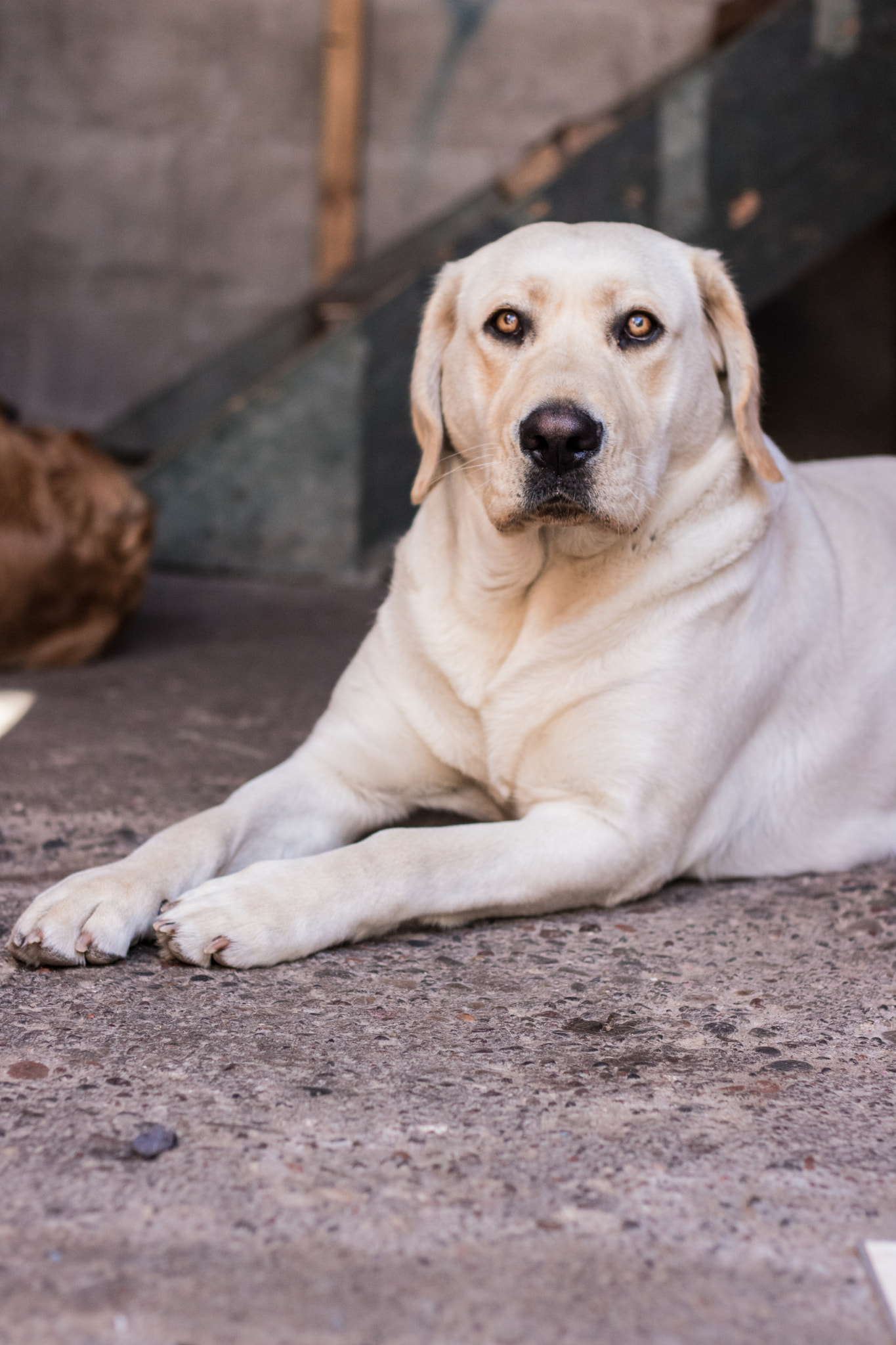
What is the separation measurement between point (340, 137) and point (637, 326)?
6464 millimetres

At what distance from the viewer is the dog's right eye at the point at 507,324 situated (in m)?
2.40

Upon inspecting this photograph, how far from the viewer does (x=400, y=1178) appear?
1499 millimetres

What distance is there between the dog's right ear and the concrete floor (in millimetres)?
888

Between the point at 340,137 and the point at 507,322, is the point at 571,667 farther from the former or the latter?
the point at 340,137

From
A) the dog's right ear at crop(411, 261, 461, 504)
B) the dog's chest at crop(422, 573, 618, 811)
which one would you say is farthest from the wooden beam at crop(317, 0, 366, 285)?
the dog's chest at crop(422, 573, 618, 811)

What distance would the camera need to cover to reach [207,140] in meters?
8.12

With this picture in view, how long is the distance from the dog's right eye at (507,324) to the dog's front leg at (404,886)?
856mm

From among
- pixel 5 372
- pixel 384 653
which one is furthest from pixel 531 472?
pixel 5 372

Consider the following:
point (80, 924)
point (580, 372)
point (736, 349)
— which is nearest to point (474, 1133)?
point (80, 924)

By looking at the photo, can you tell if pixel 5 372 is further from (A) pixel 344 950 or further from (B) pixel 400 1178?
(B) pixel 400 1178

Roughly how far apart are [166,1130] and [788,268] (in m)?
4.86

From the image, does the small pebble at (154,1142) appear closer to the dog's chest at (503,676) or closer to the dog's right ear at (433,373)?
the dog's chest at (503,676)

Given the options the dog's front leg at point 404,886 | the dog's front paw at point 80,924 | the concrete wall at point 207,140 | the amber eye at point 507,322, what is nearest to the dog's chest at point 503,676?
the dog's front leg at point 404,886

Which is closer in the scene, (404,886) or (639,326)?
(404,886)
